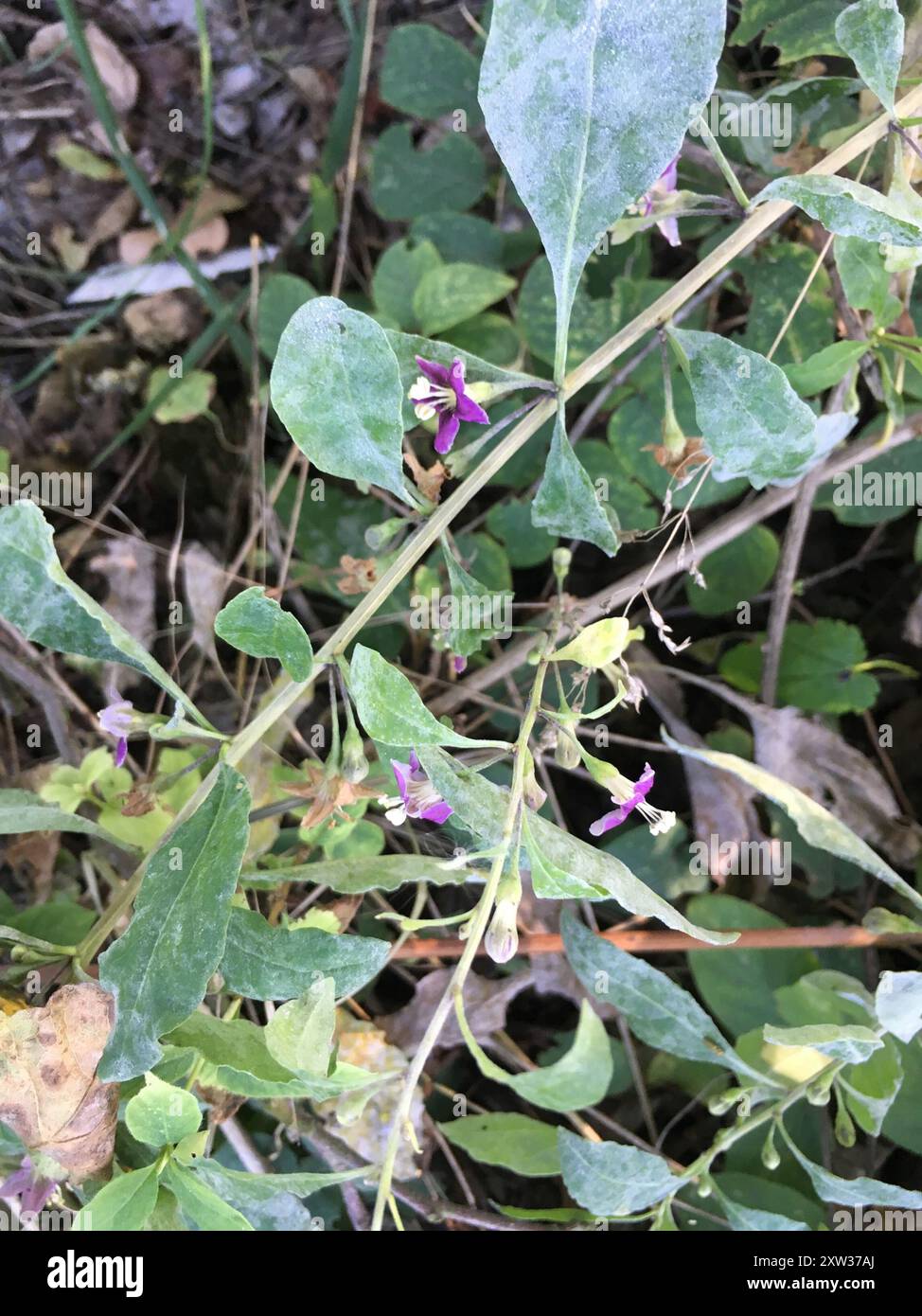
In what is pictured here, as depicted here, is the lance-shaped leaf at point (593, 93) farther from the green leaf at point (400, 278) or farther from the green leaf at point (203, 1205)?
the green leaf at point (203, 1205)

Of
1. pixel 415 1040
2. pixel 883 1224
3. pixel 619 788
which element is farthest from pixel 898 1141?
pixel 619 788

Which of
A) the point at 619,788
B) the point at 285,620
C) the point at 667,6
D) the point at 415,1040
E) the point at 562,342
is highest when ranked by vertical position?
the point at 667,6

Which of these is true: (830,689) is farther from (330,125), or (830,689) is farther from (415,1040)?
(330,125)

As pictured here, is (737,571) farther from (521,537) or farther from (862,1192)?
(862,1192)

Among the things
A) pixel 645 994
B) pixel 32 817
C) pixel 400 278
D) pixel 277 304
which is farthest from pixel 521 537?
pixel 32 817

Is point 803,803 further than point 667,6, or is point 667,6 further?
point 803,803
